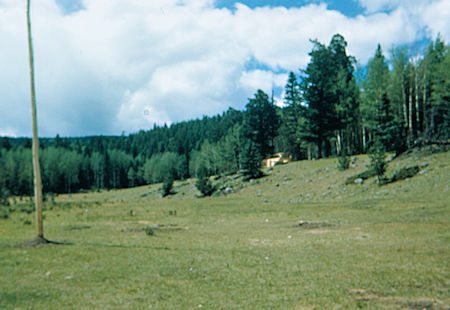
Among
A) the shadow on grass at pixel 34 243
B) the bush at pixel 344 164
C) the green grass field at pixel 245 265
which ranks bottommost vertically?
the green grass field at pixel 245 265

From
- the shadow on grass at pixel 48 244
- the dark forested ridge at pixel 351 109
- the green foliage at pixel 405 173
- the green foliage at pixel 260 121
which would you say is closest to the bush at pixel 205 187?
the dark forested ridge at pixel 351 109

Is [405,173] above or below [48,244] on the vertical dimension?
above

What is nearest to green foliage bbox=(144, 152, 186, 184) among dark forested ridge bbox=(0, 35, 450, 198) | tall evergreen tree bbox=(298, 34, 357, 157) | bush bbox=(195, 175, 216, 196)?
dark forested ridge bbox=(0, 35, 450, 198)

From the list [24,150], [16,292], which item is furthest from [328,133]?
[24,150]

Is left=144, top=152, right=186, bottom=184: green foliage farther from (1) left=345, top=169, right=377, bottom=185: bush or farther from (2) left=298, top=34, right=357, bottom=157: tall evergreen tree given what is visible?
(1) left=345, top=169, right=377, bottom=185: bush

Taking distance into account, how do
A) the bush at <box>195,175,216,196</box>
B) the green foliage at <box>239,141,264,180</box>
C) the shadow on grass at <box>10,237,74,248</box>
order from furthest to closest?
the green foliage at <box>239,141,264,180</box>, the bush at <box>195,175,216,196</box>, the shadow on grass at <box>10,237,74,248</box>

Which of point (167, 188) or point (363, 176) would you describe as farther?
point (167, 188)

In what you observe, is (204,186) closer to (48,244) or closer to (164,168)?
(48,244)

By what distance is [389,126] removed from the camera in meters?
49.4

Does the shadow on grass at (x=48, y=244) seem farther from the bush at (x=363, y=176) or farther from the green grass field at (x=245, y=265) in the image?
the bush at (x=363, y=176)

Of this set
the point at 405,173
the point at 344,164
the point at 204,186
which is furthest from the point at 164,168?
the point at 405,173

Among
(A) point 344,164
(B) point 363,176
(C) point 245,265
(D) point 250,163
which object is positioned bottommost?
(C) point 245,265

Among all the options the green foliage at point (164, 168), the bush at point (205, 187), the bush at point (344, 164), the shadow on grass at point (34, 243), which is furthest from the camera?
the green foliage at point (164, 168)

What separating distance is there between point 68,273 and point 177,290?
14.2 ft
